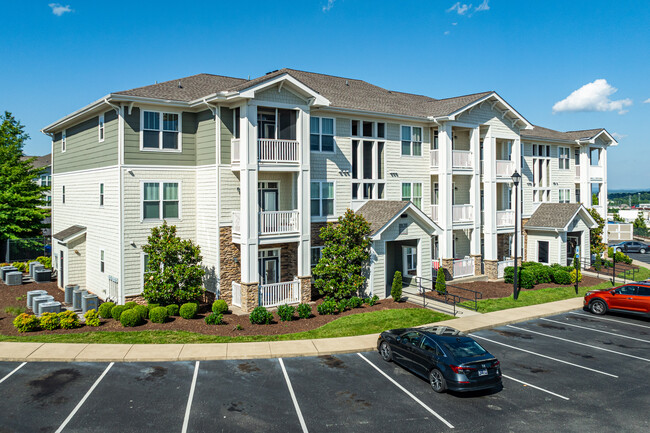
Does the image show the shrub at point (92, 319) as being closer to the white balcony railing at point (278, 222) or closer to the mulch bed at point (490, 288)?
the white balcony railing at point (278, 222)

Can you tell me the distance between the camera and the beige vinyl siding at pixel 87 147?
2333 cm

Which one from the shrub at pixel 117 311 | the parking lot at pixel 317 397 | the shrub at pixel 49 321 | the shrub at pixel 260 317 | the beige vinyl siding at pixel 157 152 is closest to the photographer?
the parking lot at pixel 317 397

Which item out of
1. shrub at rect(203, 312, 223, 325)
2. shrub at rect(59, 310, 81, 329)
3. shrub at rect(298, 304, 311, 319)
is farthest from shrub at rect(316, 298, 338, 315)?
shrub at rect(59, 310, 81, 329)

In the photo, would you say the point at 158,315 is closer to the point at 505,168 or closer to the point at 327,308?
the point at 327,308

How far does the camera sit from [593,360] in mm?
16750

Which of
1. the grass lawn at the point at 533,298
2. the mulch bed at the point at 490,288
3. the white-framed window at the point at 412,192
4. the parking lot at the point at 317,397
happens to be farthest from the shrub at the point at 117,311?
the white-framed window at the point at 412,192

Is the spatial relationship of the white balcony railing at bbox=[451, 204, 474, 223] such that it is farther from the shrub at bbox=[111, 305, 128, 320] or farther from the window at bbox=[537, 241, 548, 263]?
the shrub at bbox=[111, 305, 128, 320]

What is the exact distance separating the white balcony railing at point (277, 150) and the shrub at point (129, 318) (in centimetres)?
835

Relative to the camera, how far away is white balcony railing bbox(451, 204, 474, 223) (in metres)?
31.0

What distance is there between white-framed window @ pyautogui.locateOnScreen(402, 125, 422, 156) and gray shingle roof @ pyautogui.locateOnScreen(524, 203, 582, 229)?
1132 centimetres

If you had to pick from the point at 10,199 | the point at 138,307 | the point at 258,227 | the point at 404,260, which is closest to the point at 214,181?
the point at 258,227

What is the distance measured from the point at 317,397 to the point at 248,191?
10.9 metres

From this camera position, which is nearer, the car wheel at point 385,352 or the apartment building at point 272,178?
the car wheel at point 385,352

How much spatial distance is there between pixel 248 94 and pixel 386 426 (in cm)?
1486
